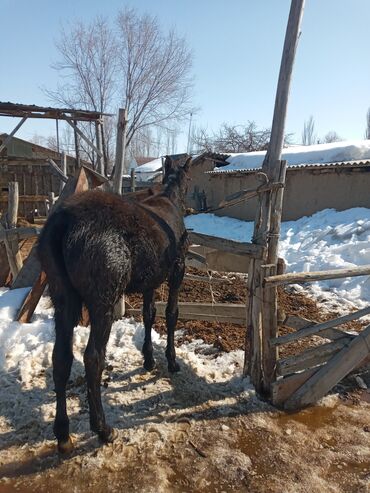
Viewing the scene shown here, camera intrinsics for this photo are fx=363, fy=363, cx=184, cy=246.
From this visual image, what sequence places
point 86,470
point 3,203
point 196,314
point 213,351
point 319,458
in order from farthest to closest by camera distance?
1. point 3,203
2. point 196,314
3. point 213,351
4. point 319,458
5. point 86,470

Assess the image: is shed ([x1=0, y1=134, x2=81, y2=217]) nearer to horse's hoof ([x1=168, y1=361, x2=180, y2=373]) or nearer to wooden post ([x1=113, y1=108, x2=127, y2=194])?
wooden post ([x1=113, y1=108, x2=127, y2=194])

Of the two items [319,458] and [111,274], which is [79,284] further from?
[319,458]

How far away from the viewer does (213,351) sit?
173 inches

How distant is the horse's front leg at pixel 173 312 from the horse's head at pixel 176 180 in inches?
33.5

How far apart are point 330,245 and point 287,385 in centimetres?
747

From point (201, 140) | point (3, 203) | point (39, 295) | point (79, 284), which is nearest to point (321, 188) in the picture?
point (39, 295)

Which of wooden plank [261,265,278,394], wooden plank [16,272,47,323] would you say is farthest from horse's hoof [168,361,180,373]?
wooden plank [16,272,47,323]

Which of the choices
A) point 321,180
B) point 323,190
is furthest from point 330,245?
point 321,180

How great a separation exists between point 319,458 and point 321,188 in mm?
12051

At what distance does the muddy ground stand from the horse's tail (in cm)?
103

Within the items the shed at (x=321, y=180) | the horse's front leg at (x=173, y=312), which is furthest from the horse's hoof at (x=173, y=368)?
the shed at (x=321, y=180)

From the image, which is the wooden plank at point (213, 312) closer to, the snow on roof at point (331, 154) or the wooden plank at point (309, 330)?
the wooden plank at point (309, 330)

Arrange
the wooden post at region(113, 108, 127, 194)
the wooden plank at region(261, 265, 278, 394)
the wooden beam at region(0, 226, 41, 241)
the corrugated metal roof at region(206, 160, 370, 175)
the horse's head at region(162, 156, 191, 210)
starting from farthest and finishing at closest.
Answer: the corrugated metal roof at region(206, 160, 370, 175)
the wooden beam at region(0, 226, 41, 241)
the wooden post at region(113, 108, 127, 194)
the horse's head at region(162, 156, 191, 210)
the wooden plank at region(261, 265, 278, 394)

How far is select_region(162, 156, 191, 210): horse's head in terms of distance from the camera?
175 inches
